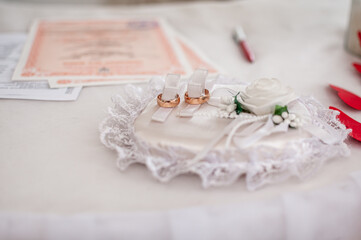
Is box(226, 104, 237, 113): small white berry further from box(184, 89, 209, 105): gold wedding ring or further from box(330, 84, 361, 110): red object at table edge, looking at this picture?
box(330, 84, 361, 110): red object at table edge

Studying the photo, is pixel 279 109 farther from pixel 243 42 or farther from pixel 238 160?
pixel 243 42

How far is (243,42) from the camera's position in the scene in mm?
886

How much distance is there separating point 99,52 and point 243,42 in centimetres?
36

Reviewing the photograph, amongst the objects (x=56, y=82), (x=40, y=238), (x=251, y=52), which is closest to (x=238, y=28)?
(x=251, y=52)

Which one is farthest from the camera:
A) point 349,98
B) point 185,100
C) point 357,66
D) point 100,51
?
point 100,51

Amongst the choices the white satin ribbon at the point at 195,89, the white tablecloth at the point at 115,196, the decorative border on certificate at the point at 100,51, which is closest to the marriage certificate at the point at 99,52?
the decorative border on certificate at the point at 100,51

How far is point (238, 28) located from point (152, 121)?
1.94 ft

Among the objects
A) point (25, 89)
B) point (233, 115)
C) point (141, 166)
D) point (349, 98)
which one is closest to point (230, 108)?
point (233, 115)

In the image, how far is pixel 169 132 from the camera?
440mm

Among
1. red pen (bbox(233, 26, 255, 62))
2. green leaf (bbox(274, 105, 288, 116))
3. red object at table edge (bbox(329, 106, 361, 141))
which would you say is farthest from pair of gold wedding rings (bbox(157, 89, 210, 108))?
red pen (bbox(233, 26, 255, 62))

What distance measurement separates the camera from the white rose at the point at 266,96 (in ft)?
→ 1.49

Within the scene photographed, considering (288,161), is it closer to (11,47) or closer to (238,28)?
(238,28)

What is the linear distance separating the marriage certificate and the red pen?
0.15 m

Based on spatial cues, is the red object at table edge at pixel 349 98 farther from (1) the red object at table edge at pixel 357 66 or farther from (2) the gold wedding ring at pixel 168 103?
(2) the gold wedding ring at pixel 168 103
